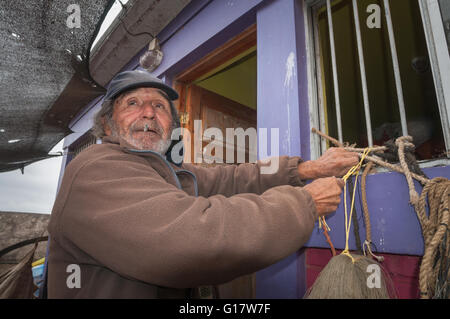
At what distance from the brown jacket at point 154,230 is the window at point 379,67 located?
95 centimetres

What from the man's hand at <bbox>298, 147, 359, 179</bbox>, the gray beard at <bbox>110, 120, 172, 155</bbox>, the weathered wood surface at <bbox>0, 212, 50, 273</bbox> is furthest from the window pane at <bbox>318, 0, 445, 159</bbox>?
the weathered wood surface at <bbox>0, 212, 50, 273</bbox>

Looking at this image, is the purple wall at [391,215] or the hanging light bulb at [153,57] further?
the hanging light bulb at [153,57]

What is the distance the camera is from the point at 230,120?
3.46 meters

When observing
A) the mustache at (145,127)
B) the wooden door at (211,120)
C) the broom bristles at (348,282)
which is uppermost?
the wooden door at (211,120)

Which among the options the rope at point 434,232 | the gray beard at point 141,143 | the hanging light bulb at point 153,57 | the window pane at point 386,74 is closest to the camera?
Answer: the rope at point 434,232

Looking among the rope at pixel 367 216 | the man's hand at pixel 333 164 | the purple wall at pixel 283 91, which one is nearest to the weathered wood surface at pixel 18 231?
the purple wall at pixel 283 91

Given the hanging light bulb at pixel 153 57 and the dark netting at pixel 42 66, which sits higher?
the hanging light bulb at pixel 153 57

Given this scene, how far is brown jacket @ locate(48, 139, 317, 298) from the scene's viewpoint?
0.69m

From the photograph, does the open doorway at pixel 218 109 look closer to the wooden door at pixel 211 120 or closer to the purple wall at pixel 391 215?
the wooden door at pixel 211 120

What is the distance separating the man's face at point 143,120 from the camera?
4.91 feet

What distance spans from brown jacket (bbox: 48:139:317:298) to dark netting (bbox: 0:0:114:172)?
2.04 metres

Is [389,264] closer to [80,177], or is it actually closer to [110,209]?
[110,209]

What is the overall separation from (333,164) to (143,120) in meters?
1.15

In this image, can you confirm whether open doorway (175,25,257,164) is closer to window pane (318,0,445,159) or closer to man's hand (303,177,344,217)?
window pane (318,0,445,159)
